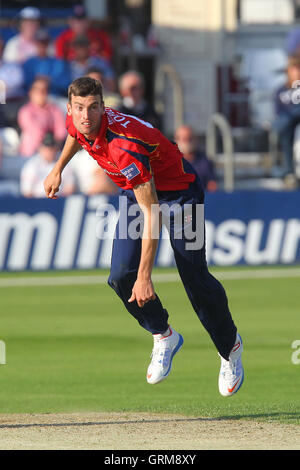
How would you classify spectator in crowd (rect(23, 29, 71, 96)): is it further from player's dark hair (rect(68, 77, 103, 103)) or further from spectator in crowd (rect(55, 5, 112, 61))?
player's dark hair (rect(68, 77, 103, 103))

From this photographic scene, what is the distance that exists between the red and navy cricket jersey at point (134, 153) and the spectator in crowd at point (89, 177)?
7.81 m

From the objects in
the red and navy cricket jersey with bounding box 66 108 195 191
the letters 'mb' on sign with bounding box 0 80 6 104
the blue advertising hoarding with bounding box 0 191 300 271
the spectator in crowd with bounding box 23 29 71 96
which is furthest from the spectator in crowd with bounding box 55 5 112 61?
the red and navy cricket jersey with bounding box 66 108 195 191

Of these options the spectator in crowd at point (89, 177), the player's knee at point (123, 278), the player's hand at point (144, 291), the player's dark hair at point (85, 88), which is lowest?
the spectator in crowd at point (89, 177)

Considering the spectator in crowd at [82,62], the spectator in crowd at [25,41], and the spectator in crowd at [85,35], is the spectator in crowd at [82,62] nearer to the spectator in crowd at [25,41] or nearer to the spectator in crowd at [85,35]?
the spectator in crowd at [85,35]

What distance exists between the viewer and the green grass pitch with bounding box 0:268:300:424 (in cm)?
809

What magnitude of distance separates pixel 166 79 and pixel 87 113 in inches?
612

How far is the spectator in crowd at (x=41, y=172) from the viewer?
1475 cm

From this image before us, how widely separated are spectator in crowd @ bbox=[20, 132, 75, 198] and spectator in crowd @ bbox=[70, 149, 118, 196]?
0.40ft

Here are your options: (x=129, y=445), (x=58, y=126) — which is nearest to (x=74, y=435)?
(x=129, y=445)

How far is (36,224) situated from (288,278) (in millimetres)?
3778

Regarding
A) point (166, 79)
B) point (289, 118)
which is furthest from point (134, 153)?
point (166, 79)

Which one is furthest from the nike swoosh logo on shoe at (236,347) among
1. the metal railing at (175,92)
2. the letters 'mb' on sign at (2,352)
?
the metal railing at (175,92)

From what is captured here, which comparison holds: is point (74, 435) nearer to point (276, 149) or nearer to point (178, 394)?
point (178, 394)
